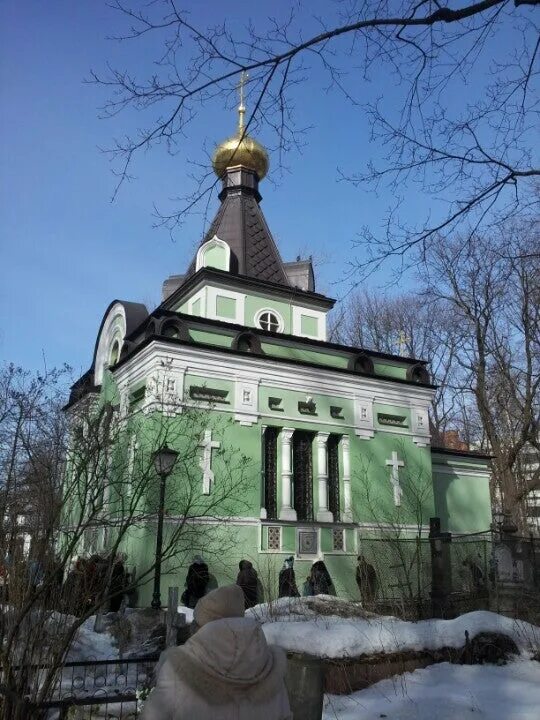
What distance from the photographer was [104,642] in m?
9.24

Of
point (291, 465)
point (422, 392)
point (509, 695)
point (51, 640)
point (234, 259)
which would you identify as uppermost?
point (234, 259)

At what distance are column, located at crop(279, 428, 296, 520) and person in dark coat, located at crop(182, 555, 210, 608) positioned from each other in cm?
270

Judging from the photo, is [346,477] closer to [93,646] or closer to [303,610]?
[303,610]

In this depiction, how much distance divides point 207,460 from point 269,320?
575cm

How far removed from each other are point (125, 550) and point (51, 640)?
991cm

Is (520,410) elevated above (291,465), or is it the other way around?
(520,410)

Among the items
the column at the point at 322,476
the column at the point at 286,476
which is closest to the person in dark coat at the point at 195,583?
the column at the point at 286,476

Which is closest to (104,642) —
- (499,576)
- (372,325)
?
(499,576)

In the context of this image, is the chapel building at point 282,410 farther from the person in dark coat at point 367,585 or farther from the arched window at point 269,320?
the person in dark coat at point 367,585

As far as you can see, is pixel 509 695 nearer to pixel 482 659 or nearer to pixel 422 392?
pixel 482 659

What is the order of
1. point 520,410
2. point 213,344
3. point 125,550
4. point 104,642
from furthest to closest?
point 520,410
point 213,344
point 125,550
point 104,642

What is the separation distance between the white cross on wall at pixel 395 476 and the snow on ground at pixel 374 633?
9.37 m

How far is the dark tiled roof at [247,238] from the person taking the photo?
20.5m

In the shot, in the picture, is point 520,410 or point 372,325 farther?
point 372,325
